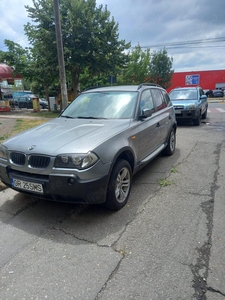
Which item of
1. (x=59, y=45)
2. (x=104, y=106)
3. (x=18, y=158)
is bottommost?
(x=18, y=158)

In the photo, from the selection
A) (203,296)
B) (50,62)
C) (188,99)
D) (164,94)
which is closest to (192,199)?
(203,296)

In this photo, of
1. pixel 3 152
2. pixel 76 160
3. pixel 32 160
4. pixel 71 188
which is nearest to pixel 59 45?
pixel 3 152

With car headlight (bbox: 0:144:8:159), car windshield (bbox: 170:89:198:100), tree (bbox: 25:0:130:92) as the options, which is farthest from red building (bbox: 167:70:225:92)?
car headlight (bbox: 0:144:8:159)

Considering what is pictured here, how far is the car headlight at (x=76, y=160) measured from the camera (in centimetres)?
264

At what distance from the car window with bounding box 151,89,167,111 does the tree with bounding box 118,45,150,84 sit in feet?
79.7

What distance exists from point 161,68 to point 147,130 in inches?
1239

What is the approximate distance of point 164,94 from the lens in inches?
225

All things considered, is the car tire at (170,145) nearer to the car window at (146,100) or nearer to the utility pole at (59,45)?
the car window at (146,100)

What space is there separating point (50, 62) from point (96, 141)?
13475 mm

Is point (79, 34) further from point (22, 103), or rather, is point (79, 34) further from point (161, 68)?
point (161, 68)

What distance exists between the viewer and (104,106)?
410cm

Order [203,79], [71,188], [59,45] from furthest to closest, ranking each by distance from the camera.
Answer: [203,79]
[59,45]
[71,188]

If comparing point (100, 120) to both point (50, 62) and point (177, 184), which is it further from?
point (50, 62)

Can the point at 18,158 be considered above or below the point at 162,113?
below
